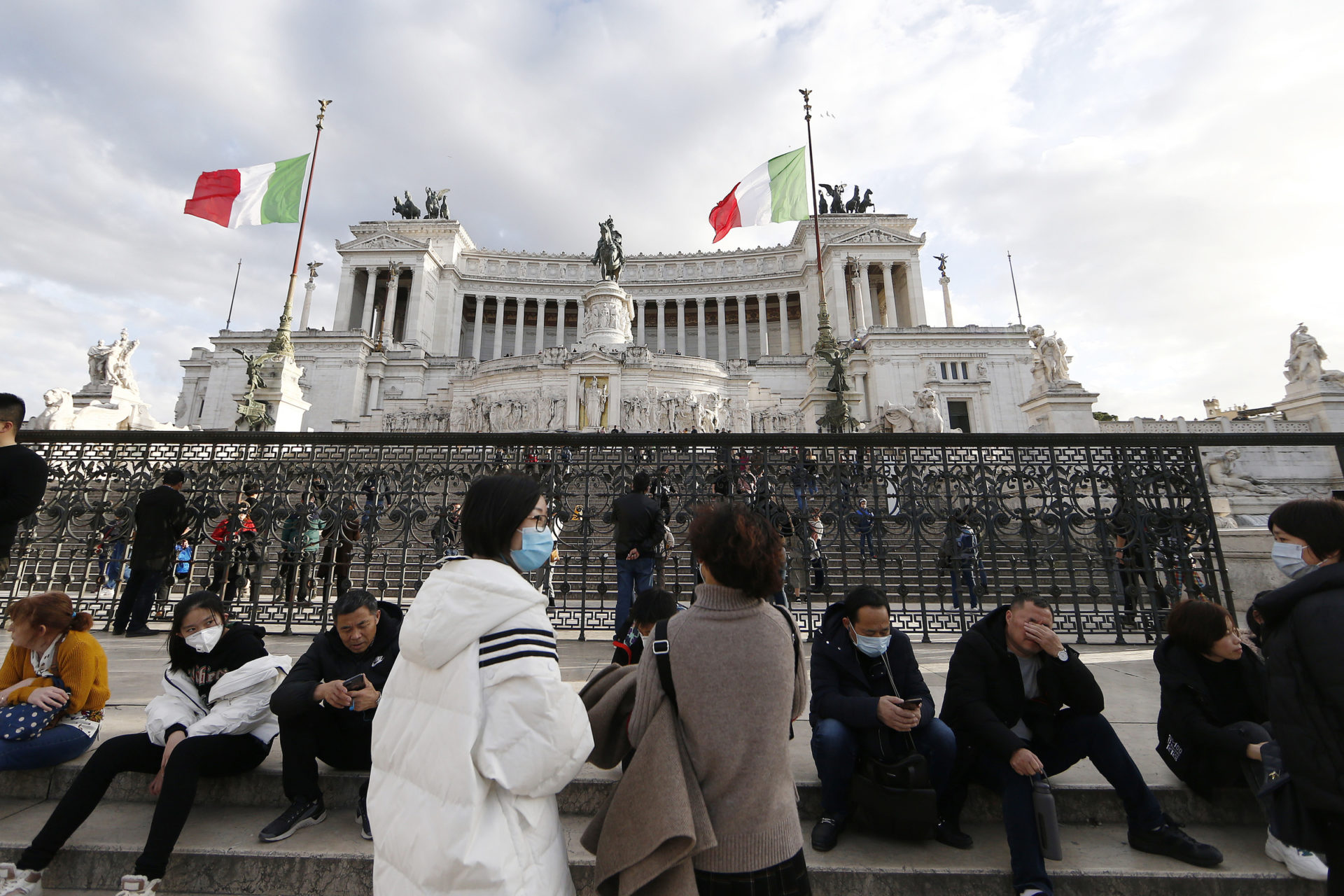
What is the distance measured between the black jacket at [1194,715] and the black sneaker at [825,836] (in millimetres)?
1961

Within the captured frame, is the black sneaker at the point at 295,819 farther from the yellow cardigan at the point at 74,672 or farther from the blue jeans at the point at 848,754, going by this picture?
the blue jeans at the point at 848,754

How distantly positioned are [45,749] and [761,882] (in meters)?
4.04

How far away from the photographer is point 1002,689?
126 inches

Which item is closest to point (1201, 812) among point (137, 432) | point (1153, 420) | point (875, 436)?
point (875, 436)

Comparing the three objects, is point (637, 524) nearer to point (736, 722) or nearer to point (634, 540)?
point (634, 540)

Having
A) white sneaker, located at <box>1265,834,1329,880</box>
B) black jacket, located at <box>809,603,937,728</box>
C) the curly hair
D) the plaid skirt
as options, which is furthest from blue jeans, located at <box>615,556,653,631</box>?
white sneaker, located at <box>1265,834,1329,880</box>

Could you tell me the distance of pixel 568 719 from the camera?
6.20ft

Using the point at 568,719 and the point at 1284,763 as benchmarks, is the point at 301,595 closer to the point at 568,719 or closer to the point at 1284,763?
the point at 568,719

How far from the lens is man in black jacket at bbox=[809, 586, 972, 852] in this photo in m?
3.00

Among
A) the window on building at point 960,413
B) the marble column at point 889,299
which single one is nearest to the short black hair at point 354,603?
the window on building at point 960,413

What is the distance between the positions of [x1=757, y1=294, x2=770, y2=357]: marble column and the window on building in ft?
65.1

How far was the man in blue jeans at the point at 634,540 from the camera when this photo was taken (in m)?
6.50

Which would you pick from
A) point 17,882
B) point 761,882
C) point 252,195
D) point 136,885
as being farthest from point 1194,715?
point 252,195

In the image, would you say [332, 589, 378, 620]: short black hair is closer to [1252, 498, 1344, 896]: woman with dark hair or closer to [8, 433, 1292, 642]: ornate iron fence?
[8, 433, 1292, 642]: ornate iron fence
